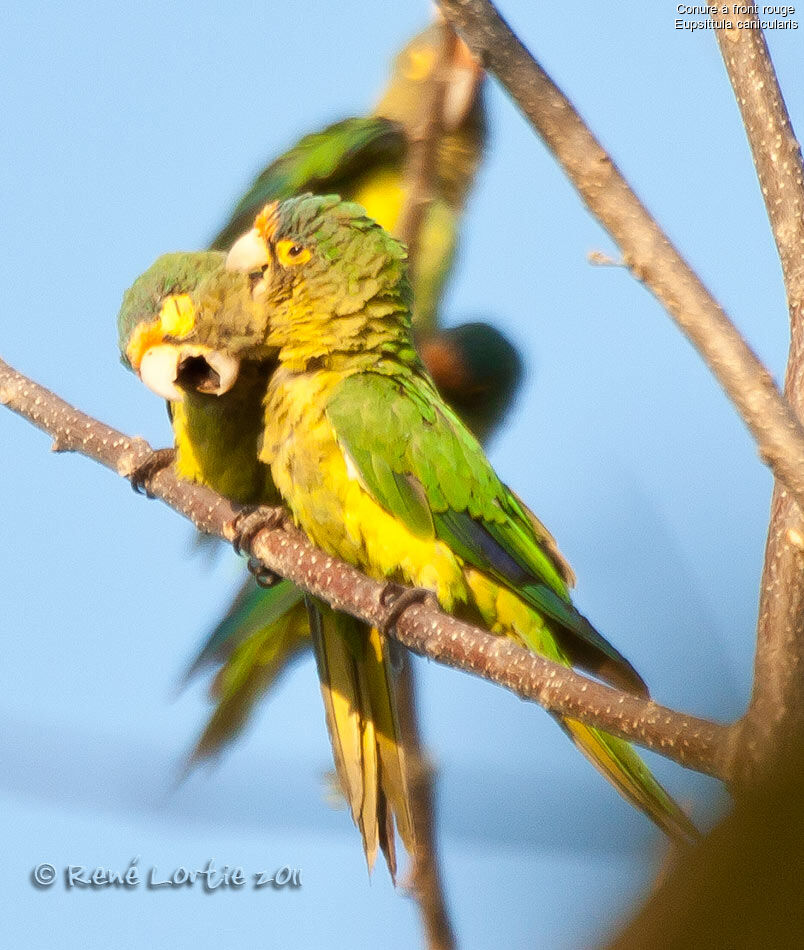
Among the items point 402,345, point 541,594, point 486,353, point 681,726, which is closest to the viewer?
point 681,726

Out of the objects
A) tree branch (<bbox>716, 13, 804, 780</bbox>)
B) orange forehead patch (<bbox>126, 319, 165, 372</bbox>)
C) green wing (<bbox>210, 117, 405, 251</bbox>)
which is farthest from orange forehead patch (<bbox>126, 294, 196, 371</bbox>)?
green wing (<bbox>210, 117, 405, 251</bbox>)

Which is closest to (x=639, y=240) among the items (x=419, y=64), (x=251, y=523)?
(x=251, y=523)

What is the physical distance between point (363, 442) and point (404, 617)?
1.63ft

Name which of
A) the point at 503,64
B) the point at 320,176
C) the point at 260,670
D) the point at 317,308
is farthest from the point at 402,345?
the point at 320,176

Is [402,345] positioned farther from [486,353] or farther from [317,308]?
[486,353]

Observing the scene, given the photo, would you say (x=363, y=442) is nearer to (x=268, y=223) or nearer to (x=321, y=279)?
(x=321, y=279)

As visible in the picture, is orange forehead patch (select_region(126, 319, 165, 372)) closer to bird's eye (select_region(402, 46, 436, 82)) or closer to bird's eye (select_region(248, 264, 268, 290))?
bird's eye (select_region(248, 264, 268, 290))

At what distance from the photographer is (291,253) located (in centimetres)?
293

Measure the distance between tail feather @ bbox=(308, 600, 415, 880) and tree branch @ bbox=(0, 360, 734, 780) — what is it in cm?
35

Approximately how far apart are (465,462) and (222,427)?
0.61 m

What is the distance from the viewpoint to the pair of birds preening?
270 centimetres

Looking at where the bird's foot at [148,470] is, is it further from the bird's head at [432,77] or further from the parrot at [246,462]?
the bird's head at [432,77]

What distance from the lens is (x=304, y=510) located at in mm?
2705

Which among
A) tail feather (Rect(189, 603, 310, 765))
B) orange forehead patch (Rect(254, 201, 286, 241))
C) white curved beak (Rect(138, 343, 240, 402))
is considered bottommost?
tail feather (Rect(189, 603, 310, 765))
